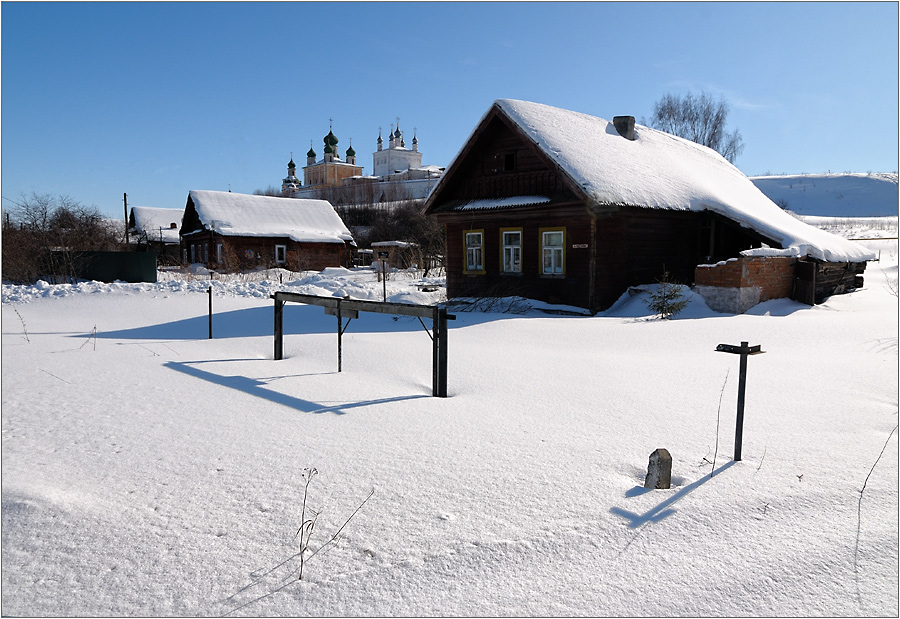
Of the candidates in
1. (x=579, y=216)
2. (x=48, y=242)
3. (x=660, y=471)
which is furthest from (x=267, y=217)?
(x=660, y=471)

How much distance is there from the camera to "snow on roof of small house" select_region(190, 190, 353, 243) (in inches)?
1337

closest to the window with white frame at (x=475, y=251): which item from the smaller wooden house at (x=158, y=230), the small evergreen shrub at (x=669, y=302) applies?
the small evergreen shrub at (x=669, y=302)

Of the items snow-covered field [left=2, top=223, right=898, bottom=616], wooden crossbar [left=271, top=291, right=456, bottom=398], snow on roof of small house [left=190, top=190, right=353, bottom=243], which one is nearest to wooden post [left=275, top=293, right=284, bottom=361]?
snow-covered field [left=2, top=223, right=898, bottom=616]

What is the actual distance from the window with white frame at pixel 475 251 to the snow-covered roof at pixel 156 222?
3687 centimetres

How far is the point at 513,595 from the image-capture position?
2.41 meters

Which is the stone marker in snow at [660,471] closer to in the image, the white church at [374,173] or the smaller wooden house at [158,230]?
the smaller wooden house at [158,230]

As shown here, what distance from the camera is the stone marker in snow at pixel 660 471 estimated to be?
11.0 feet

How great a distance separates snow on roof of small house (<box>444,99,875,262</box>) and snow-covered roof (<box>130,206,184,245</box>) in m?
39.0

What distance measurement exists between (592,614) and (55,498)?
267 cm

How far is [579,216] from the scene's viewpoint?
549 inches

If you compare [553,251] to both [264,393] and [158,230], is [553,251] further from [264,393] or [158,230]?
[158,230]

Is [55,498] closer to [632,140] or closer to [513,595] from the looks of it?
[513,595]

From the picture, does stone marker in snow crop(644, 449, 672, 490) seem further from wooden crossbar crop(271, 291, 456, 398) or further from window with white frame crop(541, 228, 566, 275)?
window with white frame crop(541, 228, 566, 275)

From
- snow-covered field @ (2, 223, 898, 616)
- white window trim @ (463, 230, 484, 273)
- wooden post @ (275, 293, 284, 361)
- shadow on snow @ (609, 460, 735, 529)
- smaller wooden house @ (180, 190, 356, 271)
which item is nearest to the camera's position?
snow-covered field @ (2, 223, 898, 616)
